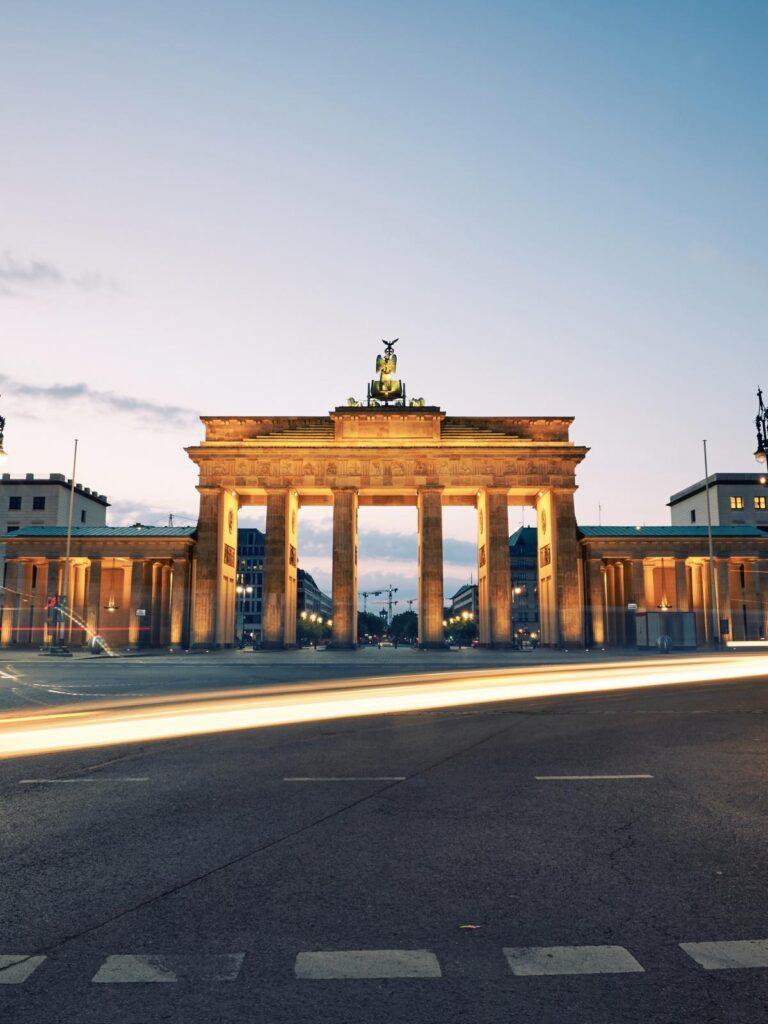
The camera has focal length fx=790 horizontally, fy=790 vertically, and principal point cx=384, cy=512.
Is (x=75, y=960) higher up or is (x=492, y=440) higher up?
(x=492, y=440)

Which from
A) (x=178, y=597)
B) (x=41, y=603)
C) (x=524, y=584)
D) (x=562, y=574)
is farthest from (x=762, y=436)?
(x=524, y=584)

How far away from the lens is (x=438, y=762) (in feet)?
35.9

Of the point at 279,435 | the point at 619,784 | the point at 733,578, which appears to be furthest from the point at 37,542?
the point at 619,784

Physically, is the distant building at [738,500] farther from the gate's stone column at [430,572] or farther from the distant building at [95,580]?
the distant building at [95,580]

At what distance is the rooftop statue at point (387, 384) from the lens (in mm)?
74750

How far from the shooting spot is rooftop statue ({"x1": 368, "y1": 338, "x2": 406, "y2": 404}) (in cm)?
7475

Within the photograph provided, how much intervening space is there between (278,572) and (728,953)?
64.9 metres

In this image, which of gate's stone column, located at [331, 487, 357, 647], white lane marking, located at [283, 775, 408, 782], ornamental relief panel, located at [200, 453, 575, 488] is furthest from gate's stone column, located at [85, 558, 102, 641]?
white lane marking, located at [283, 775, 408, 782]

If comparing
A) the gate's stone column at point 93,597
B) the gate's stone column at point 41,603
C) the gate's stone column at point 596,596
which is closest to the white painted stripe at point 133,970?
the gate's stone column at point 596,596

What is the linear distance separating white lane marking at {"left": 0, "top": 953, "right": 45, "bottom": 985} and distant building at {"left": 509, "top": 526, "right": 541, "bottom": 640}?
150 metres

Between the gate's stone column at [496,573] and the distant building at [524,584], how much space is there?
85.2m

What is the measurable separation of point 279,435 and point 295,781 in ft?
203

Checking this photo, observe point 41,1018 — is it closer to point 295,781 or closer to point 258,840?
point 258,840

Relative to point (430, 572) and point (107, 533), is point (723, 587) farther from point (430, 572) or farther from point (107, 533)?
point (107, 533)
